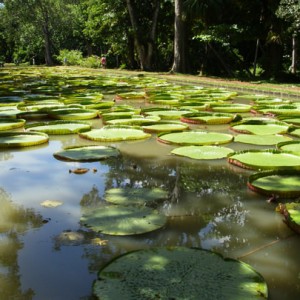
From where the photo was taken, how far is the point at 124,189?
2.59 meters

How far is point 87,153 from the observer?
3.44 metres

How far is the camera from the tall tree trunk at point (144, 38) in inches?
688

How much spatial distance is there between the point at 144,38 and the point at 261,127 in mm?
14542

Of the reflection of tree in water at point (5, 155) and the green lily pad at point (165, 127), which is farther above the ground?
the green lily pad at point (165, 127)

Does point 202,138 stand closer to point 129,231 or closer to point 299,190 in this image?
point 299,190

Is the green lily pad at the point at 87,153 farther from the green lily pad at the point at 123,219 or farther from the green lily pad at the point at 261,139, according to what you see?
the green lily pad at the point at 261,139

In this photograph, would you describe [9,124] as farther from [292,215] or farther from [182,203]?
[292,215]

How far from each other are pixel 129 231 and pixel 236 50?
1731 cm

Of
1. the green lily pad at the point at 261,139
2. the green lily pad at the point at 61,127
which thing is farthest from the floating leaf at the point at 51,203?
the green lily pad at the point at 261,139

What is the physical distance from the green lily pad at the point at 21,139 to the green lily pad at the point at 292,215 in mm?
2568

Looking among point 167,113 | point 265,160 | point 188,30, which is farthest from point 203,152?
point 188,30

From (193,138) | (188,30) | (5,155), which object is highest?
(188,30)

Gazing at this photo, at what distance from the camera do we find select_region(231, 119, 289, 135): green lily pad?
14.0ft

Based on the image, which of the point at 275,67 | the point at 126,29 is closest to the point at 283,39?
the point at 275,67
